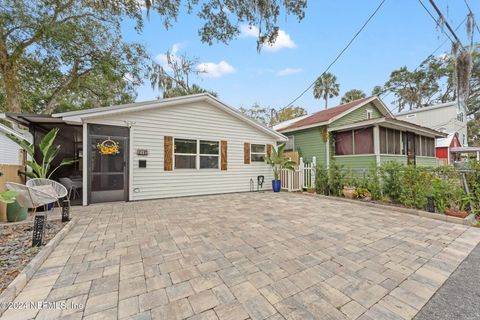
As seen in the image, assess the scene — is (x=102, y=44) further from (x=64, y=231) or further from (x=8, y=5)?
(x=64, y=231)

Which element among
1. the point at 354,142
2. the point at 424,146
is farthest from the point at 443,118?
the point at 354,142

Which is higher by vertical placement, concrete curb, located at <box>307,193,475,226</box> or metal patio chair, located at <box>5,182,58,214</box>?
metal patio chair, located at <box>5,182,58,214</box>

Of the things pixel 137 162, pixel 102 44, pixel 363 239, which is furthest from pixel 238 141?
pixel 102 44

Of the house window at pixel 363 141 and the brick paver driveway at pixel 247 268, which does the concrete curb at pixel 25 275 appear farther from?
the house window at pixel 363 141

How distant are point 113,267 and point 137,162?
4.57 metres

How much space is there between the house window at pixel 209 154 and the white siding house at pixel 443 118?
18894 mm

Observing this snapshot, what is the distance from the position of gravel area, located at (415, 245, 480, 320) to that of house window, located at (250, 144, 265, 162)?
6.90m

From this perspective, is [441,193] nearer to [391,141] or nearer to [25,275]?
[391,141]

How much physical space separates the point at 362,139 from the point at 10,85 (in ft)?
52.3

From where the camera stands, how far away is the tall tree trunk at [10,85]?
27.9 ft

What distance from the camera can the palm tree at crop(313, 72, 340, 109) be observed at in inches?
810

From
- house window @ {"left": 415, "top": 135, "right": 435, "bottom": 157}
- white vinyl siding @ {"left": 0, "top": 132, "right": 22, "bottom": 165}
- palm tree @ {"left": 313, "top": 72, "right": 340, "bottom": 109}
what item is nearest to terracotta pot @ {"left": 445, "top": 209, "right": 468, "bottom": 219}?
house window @ {"left": 415, "top": 135, "right": 435, "bottom": 157}

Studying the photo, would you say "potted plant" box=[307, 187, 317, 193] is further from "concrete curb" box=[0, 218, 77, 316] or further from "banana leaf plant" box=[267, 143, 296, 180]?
"concrete curb" box=[0, 218, 77, 316]

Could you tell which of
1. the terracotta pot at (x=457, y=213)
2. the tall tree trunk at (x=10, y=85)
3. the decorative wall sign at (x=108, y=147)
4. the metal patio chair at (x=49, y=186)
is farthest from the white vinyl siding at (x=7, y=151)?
the terracotta pot at (x=457, y=213)
